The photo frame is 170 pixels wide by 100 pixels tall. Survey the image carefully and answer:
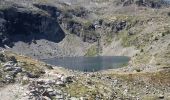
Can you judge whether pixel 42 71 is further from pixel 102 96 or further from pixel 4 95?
pixel 4 95

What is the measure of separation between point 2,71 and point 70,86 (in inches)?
289

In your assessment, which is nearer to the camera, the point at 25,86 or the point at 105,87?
the point at 25,86

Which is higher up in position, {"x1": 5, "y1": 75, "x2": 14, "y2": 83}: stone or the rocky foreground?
{"x1": 5, "y1": 75, "x2": 14, "y2": 83}: stone

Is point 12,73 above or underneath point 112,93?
above

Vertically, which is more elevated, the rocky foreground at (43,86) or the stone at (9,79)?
the stone at (9,79)

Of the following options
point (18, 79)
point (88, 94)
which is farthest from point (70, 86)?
point (18, 79)

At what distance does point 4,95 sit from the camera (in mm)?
41062

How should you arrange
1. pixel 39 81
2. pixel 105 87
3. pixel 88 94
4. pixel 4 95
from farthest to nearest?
1. pixel 105 87
2. pixel 88 94
3. pixel 39 81
4. pixel 4 95

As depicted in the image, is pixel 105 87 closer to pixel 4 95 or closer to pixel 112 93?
pixel 112 93

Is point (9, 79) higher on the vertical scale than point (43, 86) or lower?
higher

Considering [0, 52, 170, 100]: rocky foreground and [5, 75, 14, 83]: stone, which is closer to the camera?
[0, 52, 170, 100]: rocky foreground

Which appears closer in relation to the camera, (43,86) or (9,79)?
(43,86)

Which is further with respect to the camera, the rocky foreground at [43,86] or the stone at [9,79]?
the stone at [9,79]

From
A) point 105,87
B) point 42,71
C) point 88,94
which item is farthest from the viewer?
point 105,87
